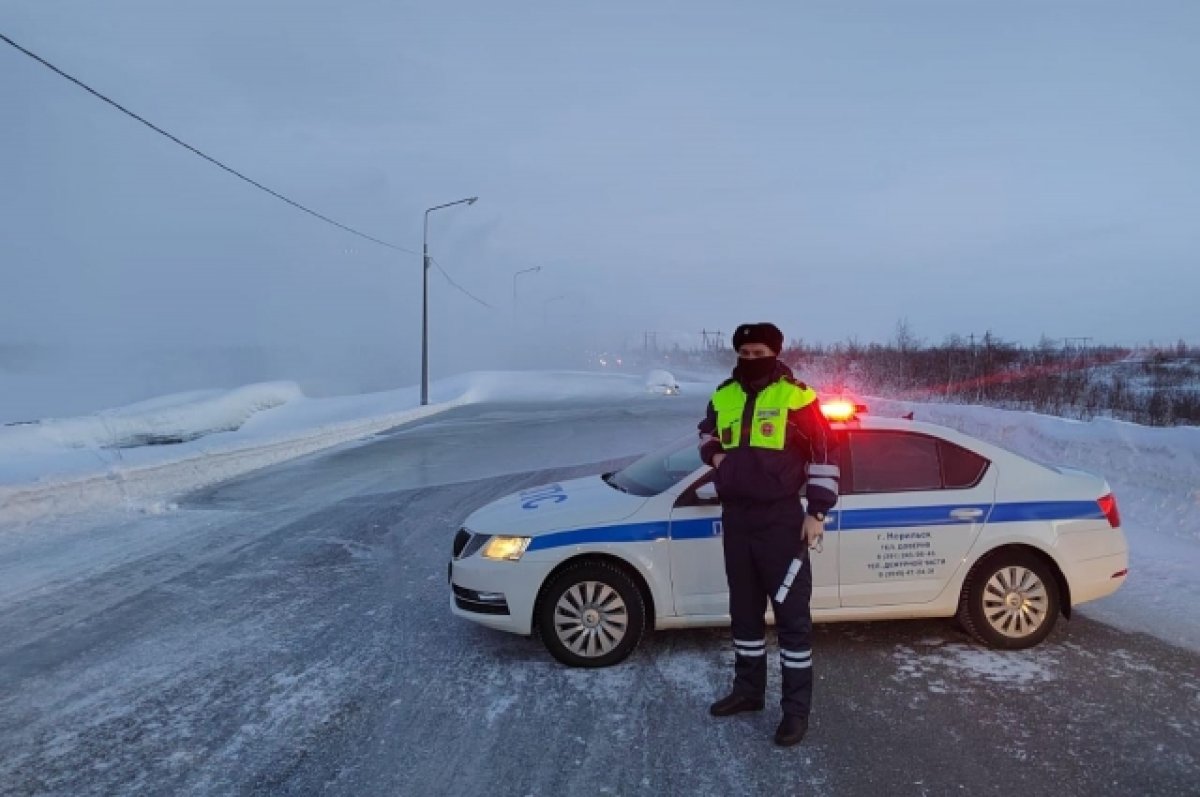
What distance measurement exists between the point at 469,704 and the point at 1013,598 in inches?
129

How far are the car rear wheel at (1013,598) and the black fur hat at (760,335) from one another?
2156 millimetres

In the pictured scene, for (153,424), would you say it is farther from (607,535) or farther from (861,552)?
(861,552)

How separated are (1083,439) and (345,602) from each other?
8785mm

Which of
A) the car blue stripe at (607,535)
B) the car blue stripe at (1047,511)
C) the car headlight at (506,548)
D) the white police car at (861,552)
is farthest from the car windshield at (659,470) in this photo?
the car blue stripe at (1047,511)

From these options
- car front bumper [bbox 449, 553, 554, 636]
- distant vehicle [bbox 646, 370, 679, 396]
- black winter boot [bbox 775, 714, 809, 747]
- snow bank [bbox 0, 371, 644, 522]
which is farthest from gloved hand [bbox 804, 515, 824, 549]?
distant vehicle [bbox 646, 370, 679, 396]

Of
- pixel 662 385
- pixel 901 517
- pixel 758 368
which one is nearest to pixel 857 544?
pixel 901 517

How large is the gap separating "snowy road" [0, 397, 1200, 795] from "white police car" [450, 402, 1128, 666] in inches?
11.2

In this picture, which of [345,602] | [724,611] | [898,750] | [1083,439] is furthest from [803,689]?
[1083,439]

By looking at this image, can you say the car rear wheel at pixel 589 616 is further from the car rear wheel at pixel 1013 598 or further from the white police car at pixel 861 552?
the car rear wheel at pixel 1013 598

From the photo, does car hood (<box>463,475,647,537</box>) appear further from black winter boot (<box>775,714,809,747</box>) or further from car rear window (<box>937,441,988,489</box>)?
car rear window (<box>937,441,988,489</box>)

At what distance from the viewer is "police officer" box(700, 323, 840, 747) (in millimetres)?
3744

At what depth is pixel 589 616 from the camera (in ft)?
15.3

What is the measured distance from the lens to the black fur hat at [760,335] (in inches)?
151

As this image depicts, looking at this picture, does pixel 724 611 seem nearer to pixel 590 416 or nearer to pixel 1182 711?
pixel 1182 711
